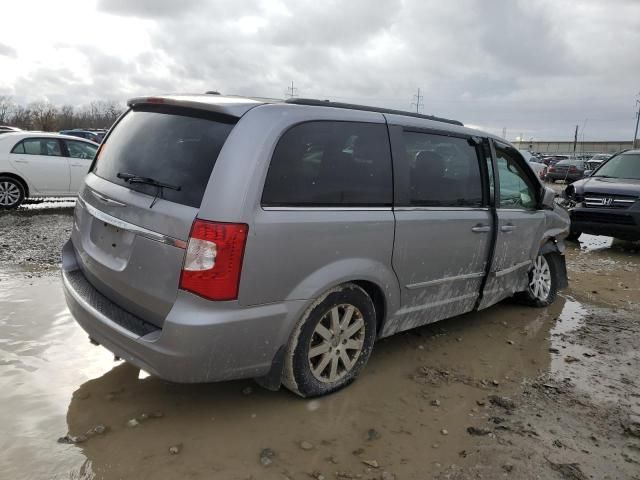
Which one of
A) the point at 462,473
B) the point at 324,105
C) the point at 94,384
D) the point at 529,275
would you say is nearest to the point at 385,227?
the point at 324,105

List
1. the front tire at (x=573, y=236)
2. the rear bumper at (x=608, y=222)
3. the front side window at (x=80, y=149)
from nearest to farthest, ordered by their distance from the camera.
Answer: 1. the rear bumper at (x=608, y=222)
2. the front tire at (x=573, y=236)
3. the front side window at (x=80, y=149)

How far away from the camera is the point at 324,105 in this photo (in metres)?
3.26

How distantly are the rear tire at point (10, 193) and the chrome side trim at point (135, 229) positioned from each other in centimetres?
799

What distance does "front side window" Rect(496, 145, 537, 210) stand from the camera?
184 inches

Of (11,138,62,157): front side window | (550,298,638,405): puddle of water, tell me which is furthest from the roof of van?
(11,138,62,157): front side window

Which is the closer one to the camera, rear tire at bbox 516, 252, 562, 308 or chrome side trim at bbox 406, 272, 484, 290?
chrome side trim at bbox 406, 272, 484, 290

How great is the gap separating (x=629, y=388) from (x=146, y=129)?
3.83 meters

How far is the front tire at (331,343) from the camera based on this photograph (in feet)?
10.1

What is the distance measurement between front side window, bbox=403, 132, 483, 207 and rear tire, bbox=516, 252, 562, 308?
1.68m

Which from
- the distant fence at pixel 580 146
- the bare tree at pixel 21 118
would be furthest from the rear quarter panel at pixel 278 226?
the distant fence at pixel 580 146

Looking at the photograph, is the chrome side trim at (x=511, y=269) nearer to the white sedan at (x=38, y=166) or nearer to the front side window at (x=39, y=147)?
the white sedan at (x=38, y=166)

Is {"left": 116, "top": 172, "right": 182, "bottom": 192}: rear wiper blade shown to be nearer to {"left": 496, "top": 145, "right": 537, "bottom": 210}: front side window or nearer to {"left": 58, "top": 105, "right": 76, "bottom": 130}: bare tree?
{"left": 496, "top": 145, "right": 537, "bottom": 210}: front side window

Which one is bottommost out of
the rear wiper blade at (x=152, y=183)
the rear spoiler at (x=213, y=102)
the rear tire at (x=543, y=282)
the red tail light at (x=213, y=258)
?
the rear tire at (x=543, y=282)

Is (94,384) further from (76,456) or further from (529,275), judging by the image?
(529,275)
